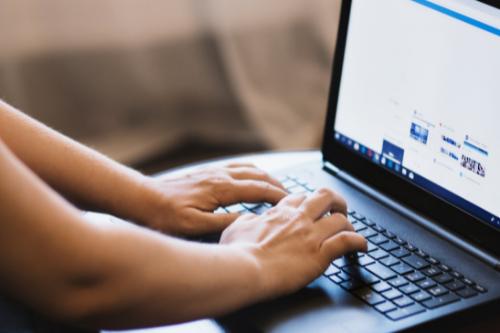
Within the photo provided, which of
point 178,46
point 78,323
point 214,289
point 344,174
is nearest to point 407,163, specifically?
point 344,174

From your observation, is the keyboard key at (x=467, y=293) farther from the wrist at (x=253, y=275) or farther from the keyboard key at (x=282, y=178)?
the keyboard key at (x=282, y=178)

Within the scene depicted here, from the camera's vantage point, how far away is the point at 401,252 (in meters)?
0.70

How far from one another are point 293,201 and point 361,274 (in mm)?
137

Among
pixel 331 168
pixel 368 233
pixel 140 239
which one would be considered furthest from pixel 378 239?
pixel 140 239

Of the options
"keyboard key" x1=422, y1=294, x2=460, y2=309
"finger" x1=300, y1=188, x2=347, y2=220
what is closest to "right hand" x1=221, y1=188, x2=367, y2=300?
"finger" x1=300, y1=188, x2=347, y2=220

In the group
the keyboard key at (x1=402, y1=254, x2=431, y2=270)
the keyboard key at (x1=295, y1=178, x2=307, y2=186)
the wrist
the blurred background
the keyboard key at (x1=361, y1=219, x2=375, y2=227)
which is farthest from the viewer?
the blurred background

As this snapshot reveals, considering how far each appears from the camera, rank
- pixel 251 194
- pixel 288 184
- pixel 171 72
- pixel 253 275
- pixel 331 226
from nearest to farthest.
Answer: pixel 253 275, pixel 331 226, pixel 251 194, pixel 288 184, pixel 171 72

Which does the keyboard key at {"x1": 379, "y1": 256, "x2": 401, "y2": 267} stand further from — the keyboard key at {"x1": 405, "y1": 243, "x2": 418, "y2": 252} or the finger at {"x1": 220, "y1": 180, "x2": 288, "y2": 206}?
the finger at {"x1": 220, "y1": 180, "x2": 288, "y2": 206}

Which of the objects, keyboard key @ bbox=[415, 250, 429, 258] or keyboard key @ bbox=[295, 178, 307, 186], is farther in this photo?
keyboard key @ bbox=[295, 178, 307, 186]

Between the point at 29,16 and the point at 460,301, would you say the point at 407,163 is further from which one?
the point at 29,16

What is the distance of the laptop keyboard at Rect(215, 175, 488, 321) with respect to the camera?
600 millimetres

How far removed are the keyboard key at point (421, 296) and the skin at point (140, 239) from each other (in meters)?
0.09

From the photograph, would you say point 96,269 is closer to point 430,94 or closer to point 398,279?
point 398,279

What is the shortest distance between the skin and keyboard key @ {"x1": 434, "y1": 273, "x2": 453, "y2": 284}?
3.9 inches
